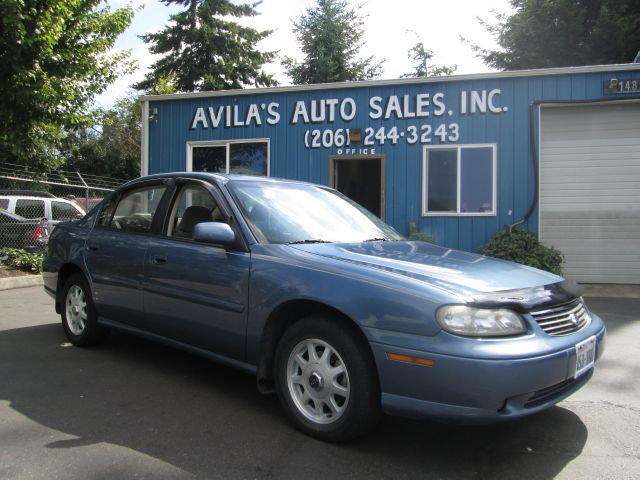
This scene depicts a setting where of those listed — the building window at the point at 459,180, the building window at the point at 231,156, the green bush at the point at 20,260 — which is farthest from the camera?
the building window at the point at 231,156

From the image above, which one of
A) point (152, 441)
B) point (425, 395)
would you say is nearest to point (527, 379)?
point (425, 395)

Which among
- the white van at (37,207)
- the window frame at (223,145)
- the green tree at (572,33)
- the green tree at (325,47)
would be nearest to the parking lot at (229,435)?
the window frame at (223,145)

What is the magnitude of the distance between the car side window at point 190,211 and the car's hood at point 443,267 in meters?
0.99

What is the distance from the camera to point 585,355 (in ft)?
10.00

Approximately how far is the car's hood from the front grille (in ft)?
0.59

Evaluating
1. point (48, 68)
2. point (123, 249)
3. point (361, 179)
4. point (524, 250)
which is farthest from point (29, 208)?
point (524, 250)

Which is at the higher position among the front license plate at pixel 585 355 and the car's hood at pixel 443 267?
the car's hood at pixel 443 267

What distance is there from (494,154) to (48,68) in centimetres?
845

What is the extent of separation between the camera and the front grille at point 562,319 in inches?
115

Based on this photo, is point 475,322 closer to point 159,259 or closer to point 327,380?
point 327,380

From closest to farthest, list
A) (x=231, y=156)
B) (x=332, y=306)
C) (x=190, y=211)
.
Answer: (x=332, y=306) → (x=190, y=211) → (x=231, y=156)

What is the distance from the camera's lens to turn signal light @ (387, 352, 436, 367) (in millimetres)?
2703

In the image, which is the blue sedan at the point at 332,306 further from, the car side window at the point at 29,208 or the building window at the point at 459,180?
the car side window at the point at 29,208

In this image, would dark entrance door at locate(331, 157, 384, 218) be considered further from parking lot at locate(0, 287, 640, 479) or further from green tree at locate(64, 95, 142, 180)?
green tree at locate(64, 95, 142, 180)
